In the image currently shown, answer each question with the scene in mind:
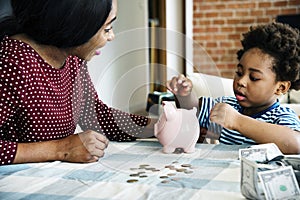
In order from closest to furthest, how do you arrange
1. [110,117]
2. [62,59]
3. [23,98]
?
1. [23,98]
2. [62,59]
3. [110,117]

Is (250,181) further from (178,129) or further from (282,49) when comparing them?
(282,49)

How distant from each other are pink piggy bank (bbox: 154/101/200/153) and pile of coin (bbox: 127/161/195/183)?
87mm

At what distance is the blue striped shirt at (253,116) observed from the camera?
1276 millimetres

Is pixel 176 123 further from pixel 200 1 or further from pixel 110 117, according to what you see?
pixel 200 1

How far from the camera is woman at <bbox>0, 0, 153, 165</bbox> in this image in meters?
1.06

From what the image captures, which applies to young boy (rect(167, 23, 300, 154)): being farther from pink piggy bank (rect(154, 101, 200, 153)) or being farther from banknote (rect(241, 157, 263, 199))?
banknote (rect(241, 157, 263, 199))

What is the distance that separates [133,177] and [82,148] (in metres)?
0.19

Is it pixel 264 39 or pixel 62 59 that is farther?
pixel 264 39

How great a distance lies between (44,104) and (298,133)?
0.65 metres

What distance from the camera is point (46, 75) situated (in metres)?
1.16

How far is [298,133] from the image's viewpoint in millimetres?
1164

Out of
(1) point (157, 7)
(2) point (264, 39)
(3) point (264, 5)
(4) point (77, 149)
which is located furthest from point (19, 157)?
(3) point (264, 5)

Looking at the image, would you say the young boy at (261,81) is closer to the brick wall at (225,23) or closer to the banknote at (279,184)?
the banknote at (279,184)

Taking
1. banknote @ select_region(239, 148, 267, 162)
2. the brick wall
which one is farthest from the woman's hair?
the brick wall
